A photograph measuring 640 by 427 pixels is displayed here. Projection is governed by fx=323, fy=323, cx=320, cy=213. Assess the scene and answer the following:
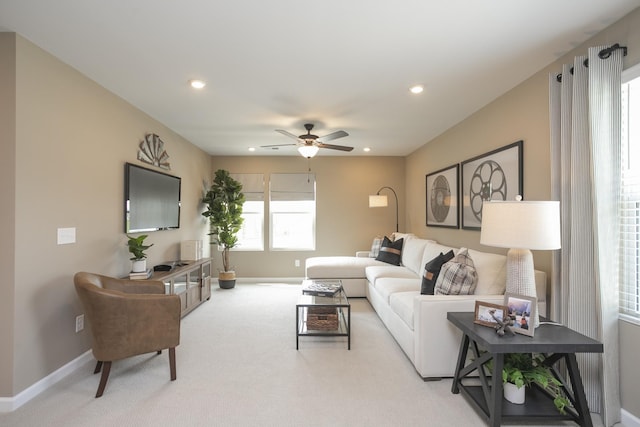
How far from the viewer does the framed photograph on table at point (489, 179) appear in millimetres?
3074

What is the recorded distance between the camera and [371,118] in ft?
13.2

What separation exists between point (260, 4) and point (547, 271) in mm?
2909

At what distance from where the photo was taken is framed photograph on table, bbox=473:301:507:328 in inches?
83.7

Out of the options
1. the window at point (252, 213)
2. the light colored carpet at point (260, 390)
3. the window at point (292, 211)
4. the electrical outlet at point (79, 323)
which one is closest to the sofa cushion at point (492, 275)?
the light colored carpet at point (260, 390)

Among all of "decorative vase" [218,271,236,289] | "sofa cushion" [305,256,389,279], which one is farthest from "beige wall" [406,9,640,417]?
"decorative vase" [218,271,236,289]

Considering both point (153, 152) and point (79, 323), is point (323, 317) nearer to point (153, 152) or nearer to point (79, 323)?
point (79, 323)

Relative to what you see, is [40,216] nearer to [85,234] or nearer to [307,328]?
[85,234]

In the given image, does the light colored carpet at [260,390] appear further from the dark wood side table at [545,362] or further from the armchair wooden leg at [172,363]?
the dark wood side table at [545,362]

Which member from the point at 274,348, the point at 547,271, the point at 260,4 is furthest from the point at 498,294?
the point at 260,4

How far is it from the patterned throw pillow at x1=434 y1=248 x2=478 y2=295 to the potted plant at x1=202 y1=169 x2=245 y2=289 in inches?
154

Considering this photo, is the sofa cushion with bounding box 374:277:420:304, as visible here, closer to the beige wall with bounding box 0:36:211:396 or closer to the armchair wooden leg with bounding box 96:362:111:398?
the armchair wooden leg with bounding box 96:362:111:398

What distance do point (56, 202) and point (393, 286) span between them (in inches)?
131

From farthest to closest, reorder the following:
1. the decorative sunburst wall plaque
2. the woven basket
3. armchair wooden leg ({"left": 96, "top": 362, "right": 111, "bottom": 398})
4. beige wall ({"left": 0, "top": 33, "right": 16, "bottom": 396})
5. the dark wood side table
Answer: the decorative sunburst wall plaque < the woven basket < armchair wooden leg ({"left": 96, "top": 362, "right": 111, "bottom": 398}) < beige wall ({"left": 0, "top": 33, "right": 16, "bottom": 396}) < the dark wood side table

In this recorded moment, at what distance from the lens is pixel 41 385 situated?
2383 mm
